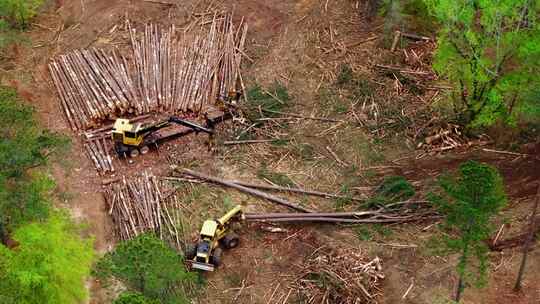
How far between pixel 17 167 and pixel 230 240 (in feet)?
28.4

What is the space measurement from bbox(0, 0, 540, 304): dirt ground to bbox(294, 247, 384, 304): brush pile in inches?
18.2

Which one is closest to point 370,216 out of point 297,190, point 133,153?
point 297,190

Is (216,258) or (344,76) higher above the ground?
(344,76)

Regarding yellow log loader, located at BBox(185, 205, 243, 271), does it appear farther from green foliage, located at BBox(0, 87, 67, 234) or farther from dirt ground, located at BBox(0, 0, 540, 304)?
green foliage, located at BBox(0, 87, 67, 234)

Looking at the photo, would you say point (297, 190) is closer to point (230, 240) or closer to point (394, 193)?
point (230, 240)

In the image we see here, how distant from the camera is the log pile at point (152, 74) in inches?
1352

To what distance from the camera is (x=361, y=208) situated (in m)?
29.1

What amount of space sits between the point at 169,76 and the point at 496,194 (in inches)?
790

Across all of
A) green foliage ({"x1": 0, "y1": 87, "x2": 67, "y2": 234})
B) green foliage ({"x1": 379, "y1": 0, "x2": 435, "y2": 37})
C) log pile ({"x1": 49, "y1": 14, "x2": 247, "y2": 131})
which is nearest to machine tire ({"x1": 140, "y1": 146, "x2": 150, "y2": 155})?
log pile ({"x1": 49, "y1": 14, "x2": 247, "y2": 131})

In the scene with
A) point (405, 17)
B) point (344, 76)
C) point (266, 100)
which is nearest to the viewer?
point (266, 100)

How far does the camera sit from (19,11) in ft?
127

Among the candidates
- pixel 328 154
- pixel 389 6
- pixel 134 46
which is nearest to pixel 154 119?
pixel 134 46

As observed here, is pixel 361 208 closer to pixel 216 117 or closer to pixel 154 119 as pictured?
pixel 216 117

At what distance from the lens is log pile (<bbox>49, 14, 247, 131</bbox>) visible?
34.3 meters
